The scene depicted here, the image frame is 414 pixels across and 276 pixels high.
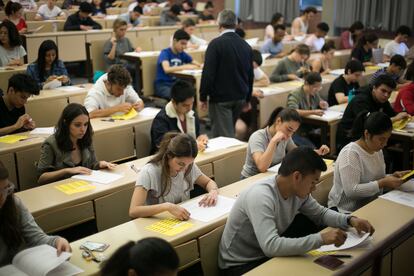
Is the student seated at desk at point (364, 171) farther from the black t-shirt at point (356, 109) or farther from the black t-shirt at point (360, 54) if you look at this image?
the black t-shirt at point (360, 54)

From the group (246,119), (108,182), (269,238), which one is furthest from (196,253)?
(246,119)

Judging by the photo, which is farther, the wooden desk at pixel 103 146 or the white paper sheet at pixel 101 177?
the wooden desk at pixel 103 146

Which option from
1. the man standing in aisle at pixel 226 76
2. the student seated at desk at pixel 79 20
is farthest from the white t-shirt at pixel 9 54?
the man standing in aisle at pixel 226 76

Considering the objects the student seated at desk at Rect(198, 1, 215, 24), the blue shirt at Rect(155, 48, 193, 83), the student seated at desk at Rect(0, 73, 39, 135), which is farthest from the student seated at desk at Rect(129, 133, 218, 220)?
the student seated at desk at Rect(198, 1, 215, 24)

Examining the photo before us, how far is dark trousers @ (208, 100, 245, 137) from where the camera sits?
4973 mm

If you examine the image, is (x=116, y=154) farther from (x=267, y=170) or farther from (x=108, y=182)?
(x=267, y=170)

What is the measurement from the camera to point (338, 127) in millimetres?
4883

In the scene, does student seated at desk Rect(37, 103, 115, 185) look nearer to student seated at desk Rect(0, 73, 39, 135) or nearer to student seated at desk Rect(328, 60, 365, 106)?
student seated at desk Rect(0, 73, 39, 135)

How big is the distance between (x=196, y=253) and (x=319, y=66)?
5.04m

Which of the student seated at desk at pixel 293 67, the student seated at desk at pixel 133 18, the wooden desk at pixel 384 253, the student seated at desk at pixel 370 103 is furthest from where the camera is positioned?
the student seated at desk at pixel 133 18

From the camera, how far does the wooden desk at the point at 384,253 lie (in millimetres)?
2143

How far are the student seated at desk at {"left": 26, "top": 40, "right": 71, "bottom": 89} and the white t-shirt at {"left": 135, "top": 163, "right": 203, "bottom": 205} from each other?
301 centimetres

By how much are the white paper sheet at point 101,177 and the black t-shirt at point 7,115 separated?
130cm

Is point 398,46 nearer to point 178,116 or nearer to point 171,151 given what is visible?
point 178,116
